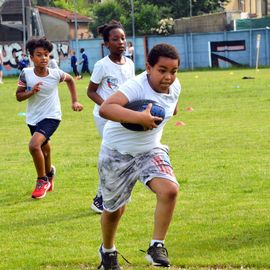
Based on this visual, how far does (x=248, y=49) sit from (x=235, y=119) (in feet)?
121

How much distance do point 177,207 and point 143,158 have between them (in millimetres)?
2743

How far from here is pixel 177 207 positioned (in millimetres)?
9094

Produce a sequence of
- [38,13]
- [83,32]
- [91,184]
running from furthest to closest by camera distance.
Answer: [83,32] < [38,13] < [91,184]

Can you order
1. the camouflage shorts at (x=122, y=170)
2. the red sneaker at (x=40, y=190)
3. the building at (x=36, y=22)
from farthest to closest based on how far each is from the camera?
the building at (x=36, y=22) → the red sneaker at (x=40, y=190) → the camouflage shorts at (x=122, y=170)

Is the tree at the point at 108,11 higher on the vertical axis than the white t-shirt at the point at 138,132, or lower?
lower

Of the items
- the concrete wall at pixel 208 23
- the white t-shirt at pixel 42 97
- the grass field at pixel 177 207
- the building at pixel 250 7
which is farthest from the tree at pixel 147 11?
the white t-shirt at pixel 42 97

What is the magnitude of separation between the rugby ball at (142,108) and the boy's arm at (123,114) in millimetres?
51

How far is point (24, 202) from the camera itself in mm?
9961

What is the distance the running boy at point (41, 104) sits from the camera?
33.0ft

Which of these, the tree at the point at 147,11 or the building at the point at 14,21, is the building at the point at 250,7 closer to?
the tree at the point at 147,11

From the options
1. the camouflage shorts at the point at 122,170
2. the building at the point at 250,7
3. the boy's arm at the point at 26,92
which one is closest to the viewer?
the camouflage shorts at the point at 122,170

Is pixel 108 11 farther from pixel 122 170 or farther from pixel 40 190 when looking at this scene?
pixel 122 170

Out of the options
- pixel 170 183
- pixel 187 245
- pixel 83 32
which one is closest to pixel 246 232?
pixel 187 245

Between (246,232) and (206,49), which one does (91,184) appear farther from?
(206,49)
